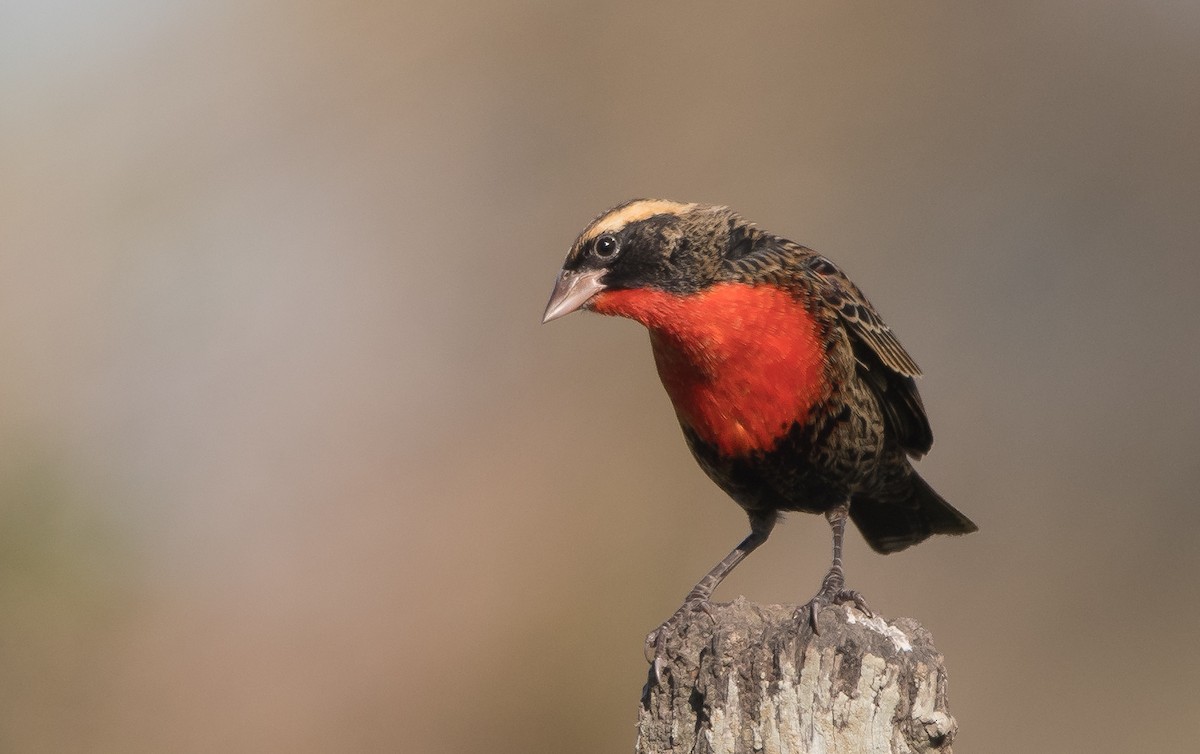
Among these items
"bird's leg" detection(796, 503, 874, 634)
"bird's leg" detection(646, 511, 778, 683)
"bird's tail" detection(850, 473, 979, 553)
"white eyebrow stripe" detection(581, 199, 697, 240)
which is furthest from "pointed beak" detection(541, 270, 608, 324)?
"bird's tail" detection(850, 473, 979, 553)

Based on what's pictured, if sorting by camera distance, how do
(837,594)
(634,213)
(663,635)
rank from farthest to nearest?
(634,213), (837,594), (663,635)

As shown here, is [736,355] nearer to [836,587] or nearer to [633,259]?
[633,259]

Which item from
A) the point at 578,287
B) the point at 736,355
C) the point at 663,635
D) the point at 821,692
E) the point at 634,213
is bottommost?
the point at 663,635

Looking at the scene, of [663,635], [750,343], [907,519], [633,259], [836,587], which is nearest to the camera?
[663,635]

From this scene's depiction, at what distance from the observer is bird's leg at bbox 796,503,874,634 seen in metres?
3.92

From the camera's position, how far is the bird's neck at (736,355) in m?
5.30

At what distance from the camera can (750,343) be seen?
530 cm

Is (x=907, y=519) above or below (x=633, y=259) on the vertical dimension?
below

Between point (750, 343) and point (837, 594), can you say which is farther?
point (750, 343)

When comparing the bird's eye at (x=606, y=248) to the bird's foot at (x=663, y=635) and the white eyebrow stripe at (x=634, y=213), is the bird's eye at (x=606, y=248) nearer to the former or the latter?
the white eyebrow stripe at (x=634, y=213)

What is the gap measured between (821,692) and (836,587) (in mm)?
1492

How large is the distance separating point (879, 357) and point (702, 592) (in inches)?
46.3

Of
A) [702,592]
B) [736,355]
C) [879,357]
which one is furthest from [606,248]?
[702,592]

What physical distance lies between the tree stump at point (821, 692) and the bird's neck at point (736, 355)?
59.6 inches
